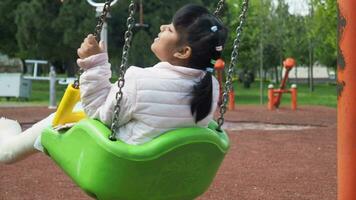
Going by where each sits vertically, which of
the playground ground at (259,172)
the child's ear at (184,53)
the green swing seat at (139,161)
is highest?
the child's ear at (184,53)

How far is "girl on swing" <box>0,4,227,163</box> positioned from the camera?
2.04 meters

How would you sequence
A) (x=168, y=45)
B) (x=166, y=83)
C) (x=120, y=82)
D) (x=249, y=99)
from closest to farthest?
(x=120, y=82) < (x=166, y=83) < (x=168, y=45) < (x=249, y=99)

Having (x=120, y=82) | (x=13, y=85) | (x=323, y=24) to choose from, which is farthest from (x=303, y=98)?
(x=120, y=82)

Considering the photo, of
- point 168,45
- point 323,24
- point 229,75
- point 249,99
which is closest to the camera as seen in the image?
point 168,45

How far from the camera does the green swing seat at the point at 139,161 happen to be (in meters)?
2.02

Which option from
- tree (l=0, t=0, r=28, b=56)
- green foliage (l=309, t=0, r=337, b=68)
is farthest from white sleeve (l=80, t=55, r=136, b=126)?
tree (l=0, t=0, r=28, b=56)

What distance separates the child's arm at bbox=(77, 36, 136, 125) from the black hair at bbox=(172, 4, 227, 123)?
0.78 ft

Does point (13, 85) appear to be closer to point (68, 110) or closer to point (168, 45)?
point (68, 110)

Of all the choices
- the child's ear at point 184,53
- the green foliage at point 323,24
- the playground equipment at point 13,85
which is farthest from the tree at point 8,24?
the child's ear at point 184,53

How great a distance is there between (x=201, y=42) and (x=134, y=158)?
48cm

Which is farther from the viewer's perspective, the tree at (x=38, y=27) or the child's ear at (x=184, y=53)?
the tree at (x=38, y=27)

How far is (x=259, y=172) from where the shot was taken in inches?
203

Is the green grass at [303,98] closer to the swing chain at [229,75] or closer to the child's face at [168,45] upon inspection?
the swing chain at [229,75]

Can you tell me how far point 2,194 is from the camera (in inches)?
162
